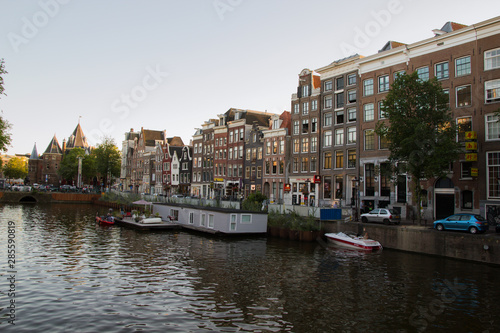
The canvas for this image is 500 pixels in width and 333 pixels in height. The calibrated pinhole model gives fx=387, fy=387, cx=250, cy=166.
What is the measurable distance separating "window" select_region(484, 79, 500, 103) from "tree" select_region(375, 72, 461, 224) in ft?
17.9

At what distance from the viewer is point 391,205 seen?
146 ft

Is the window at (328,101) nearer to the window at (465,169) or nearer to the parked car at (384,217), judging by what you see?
the window at (465,169)

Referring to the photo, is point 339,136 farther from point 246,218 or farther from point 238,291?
point 238,291

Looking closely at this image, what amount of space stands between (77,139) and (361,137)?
151 m

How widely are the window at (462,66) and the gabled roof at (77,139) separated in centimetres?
16103

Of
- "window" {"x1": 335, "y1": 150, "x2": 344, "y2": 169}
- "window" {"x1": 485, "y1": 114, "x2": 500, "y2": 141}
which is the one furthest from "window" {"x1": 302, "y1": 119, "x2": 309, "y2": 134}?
"window" {"x1": 485, "y1": 114, "x2": 500, "y2": 141}

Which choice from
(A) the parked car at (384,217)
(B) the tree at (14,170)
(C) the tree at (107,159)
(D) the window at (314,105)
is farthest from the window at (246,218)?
(B) the tree at (14,170)

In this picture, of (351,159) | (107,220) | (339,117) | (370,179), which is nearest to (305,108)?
(339,117)

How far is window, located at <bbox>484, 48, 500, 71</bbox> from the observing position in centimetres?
3656

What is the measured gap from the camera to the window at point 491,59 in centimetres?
3656

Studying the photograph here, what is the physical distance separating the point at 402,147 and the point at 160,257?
23001 millimetres

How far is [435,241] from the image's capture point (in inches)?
1198

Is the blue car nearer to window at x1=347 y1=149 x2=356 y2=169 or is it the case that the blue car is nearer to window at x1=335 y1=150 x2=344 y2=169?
window at x1=347 y1=149 x2=356 y2=169

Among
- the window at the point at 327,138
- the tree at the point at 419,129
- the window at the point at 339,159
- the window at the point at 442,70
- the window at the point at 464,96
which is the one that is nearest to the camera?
the tree at the point at 419,129
